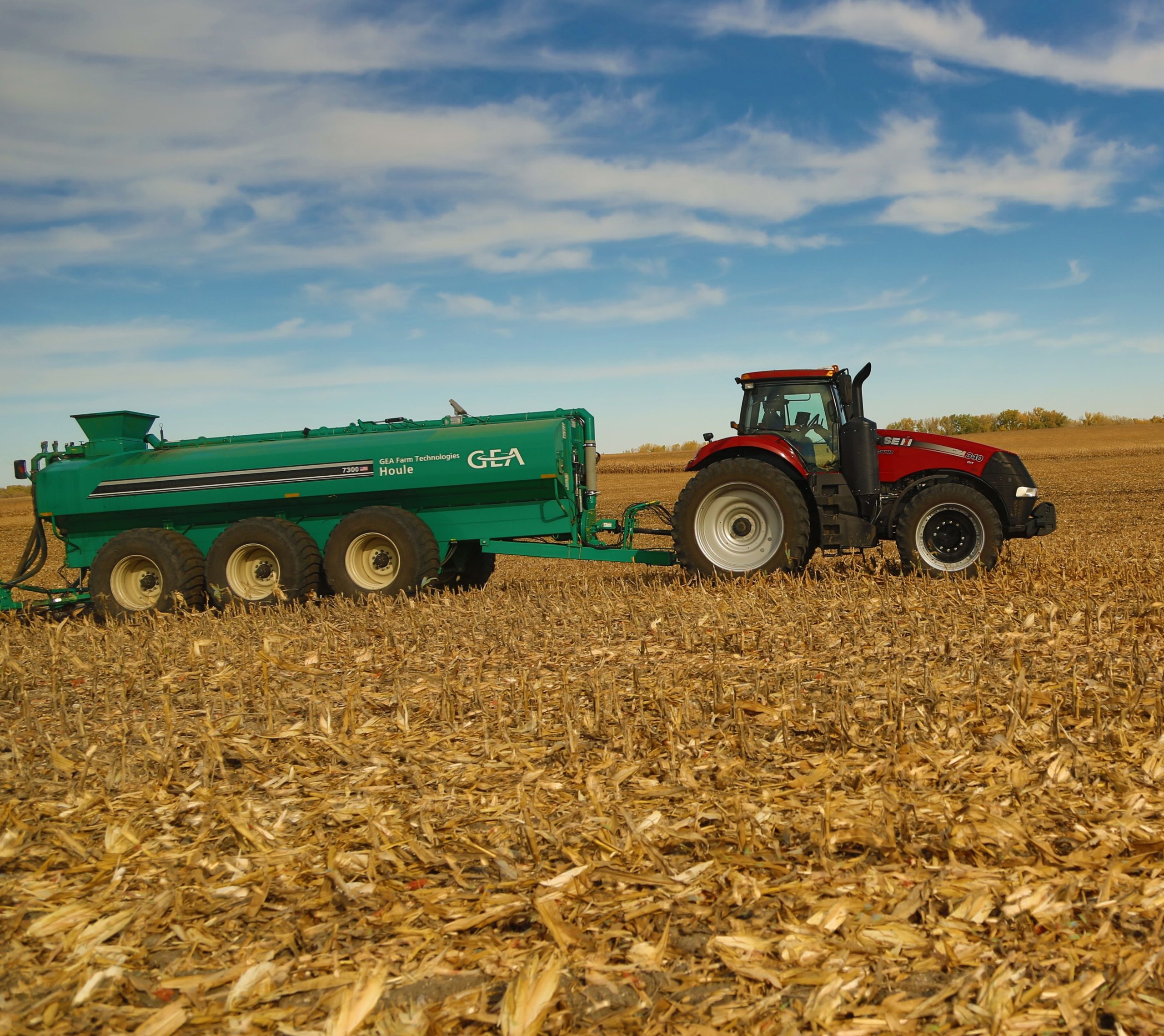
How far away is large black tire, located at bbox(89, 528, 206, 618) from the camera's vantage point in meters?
9.60

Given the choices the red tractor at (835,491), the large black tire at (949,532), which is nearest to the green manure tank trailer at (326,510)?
the red tractor at (835,491)

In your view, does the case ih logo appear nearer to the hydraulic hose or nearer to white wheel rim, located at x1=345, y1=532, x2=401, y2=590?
white wheel rim, located at x1=345, y1=532, x2=401, y2=590

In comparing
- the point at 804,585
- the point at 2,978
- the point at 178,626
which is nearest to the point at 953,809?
the point at 2,978

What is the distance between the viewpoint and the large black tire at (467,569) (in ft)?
33.8

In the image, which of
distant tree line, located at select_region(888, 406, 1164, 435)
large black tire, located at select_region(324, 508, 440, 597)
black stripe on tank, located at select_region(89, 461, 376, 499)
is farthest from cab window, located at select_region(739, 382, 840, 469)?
distant tree line, located at select_region(888, 406, 1164, 435)

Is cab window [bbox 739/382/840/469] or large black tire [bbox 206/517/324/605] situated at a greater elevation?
cab window [bbox 739/382/840/469]

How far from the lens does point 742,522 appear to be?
9.08 meters

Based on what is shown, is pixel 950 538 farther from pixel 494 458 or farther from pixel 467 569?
pixel 467 569

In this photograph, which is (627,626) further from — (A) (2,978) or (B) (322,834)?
(A) (2,978)

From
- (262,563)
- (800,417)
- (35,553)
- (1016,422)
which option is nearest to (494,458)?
(262,563)

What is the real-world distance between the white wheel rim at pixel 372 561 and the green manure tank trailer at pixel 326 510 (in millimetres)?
15

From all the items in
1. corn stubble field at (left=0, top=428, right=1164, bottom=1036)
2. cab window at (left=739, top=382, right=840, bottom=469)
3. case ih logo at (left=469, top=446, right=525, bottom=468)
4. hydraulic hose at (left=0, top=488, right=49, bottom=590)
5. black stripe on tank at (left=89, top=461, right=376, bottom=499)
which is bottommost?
corn stubble field at (left=0, top=428, right=1164, bottom=1036)

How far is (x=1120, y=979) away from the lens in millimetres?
2354

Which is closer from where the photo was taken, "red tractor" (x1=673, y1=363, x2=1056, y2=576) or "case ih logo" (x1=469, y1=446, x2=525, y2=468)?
"red tractor" (x1=673, y1=363, x2=1056, y2=576)
